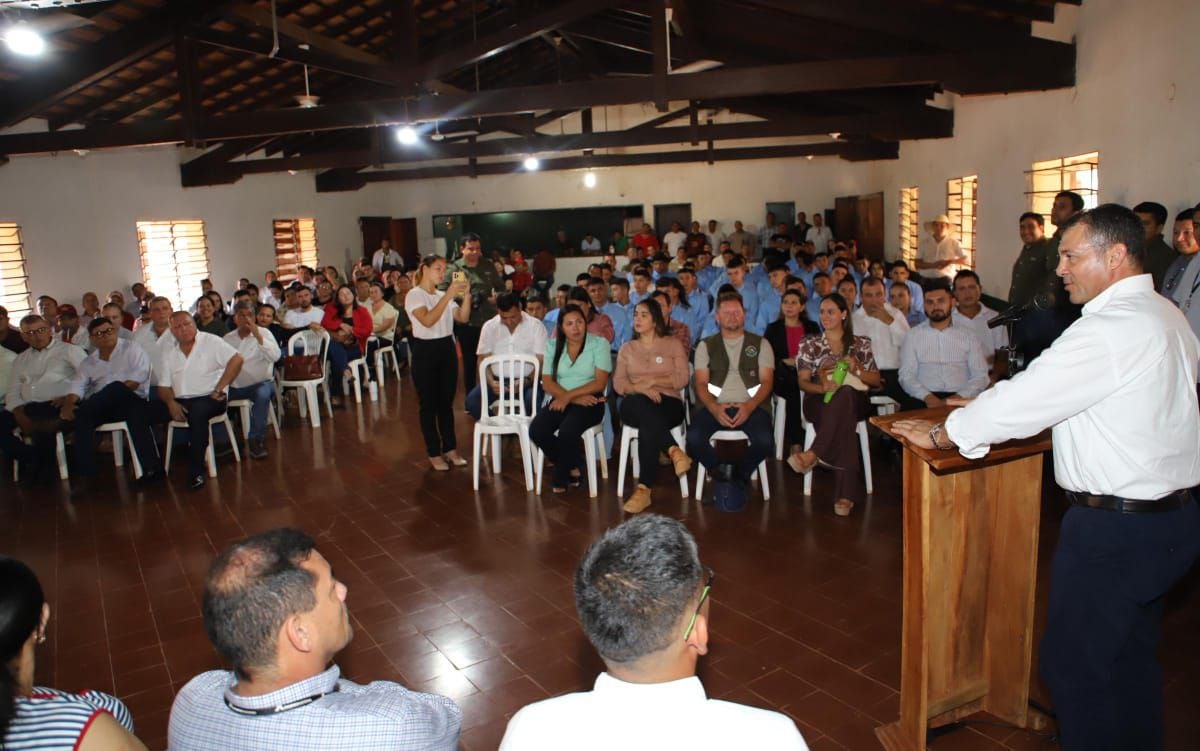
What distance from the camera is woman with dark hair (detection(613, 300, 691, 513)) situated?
455cm

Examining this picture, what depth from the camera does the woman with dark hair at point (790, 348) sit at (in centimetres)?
518

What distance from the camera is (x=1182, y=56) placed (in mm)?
4590

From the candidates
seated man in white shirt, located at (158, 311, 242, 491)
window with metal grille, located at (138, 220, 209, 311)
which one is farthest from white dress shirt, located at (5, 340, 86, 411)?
window with metal grille, located at (138, 220, 209, 311)

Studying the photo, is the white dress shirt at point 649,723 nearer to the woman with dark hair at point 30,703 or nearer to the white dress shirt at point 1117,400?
the woman with dark hair at point 30,703

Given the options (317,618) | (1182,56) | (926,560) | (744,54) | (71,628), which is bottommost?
(71,628)

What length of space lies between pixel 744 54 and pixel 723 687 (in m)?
8.11

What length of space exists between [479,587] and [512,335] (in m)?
2.15

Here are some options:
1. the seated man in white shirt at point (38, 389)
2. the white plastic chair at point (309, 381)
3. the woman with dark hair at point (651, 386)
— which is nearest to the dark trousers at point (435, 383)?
the woman with dark hair at point (651, 386)

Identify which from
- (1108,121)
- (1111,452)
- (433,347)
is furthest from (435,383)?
(1108,121)

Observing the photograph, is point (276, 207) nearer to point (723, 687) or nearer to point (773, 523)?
point (773, 523)

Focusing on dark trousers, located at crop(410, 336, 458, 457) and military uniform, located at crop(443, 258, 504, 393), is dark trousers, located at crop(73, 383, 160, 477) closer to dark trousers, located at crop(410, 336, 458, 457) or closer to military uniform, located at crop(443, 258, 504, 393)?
dark trousers, located at crop(410, 336, 458, 457)

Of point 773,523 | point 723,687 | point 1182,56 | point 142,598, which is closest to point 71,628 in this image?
point 142,598

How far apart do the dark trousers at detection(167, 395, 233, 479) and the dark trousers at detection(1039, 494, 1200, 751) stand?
4937 millimetres

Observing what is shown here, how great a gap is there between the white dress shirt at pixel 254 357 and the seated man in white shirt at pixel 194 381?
11.8 inches
